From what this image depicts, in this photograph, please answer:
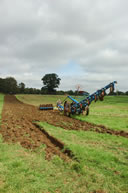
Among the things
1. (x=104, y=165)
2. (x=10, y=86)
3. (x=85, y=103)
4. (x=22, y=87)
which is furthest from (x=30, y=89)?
(x=104, y=165)

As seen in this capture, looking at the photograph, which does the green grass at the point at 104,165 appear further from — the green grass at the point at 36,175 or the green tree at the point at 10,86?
the green tree at the point at 10,86

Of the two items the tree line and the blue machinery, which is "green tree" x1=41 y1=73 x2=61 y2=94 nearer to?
the tree line

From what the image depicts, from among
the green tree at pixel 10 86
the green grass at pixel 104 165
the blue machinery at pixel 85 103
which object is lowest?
Result: the green grass at pixel 104 165

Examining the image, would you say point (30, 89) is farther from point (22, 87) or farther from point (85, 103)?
point (85, 103)

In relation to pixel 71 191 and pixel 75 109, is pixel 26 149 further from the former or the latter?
pixel 75 109

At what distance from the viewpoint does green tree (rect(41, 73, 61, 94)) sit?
98.2 m

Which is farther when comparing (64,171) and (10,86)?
(10,86)

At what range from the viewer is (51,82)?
3878 inches

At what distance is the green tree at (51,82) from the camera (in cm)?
9825

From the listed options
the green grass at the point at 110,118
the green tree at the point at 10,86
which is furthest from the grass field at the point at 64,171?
the green tree at the point at 10,86

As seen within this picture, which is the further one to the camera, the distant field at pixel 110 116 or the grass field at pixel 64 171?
the distant field at pixel 110 116

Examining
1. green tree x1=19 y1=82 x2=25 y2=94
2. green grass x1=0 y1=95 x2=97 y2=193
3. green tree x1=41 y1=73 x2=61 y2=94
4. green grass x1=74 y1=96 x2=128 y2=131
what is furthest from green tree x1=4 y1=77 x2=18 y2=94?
green grass x1=0 y1=95 x2=97 y2=193

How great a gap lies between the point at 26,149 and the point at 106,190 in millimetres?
3407

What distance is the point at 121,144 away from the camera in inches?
258
